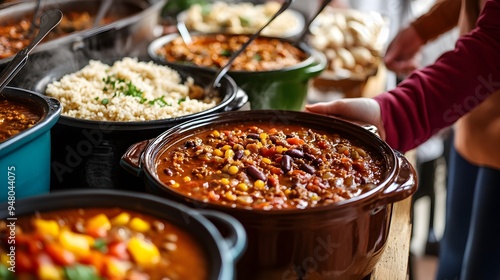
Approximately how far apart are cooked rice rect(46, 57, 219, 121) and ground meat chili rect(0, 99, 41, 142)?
0.24 meters

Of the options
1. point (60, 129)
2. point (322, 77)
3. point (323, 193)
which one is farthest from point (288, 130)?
point (322, 77)

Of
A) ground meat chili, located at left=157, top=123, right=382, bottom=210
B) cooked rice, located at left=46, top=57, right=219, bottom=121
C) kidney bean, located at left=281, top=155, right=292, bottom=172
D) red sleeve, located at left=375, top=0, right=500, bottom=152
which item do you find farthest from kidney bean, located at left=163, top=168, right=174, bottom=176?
red sleeve, located at left=375, top=0, right=500, bottom=152

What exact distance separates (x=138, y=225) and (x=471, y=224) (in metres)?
1.66

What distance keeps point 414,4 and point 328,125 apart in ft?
11.3

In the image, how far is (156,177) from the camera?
1.18 meters

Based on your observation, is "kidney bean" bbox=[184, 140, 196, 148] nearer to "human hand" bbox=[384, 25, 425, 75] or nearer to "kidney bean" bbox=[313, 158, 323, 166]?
"kidney bean" bbox=[313, 158, 323, 166]

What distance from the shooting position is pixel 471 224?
2.26 metres

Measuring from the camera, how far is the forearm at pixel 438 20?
233 centimetres

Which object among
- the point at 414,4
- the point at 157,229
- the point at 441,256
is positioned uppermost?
the point at 157,229

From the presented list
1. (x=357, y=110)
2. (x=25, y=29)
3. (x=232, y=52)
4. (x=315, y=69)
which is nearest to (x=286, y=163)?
(x=357, y=110)

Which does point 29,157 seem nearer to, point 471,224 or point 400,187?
point 400,187

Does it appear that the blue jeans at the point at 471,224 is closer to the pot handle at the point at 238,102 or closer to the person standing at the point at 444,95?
the person standing at the point at 444,95

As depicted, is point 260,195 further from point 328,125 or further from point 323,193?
point 328,125

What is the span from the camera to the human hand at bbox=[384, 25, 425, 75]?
2387mm
